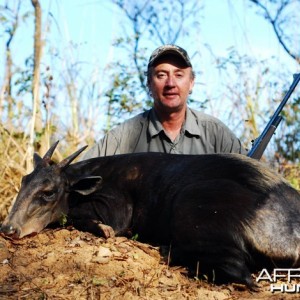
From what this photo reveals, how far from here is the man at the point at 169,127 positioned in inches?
300

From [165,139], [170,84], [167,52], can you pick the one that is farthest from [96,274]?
[167,52]

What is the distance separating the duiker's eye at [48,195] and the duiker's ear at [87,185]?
0.71ft

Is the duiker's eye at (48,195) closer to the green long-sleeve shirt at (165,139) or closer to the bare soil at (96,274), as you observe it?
the bare soil at (96,274)

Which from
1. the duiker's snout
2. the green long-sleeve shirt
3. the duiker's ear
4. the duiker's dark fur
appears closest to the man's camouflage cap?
the green long-sleeve shirt

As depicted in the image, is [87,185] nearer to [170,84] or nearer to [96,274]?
[96,274]

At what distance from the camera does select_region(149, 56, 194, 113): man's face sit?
7.62m

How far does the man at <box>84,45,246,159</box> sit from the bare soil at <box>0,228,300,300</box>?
192cm

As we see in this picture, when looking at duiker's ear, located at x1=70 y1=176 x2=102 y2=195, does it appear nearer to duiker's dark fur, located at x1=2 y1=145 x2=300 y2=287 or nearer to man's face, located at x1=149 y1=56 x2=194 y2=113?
duiker's dark fur, located at x1=2 y1=145 x2=300 y2=287

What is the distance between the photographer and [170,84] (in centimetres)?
764

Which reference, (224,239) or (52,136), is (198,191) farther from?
(52,136)

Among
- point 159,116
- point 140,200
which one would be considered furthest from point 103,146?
point 140,200

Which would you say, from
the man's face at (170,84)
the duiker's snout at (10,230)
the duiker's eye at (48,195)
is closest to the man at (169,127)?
the man's face at (170,84)

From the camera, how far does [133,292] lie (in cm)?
476

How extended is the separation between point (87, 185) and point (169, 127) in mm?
1701
